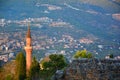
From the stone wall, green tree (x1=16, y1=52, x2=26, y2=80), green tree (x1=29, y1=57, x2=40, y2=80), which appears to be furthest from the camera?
green tree (x1=29, y1=57, x2=40, y2=80)

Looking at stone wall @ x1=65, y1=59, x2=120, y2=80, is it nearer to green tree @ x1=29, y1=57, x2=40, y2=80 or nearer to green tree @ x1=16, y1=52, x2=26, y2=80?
green tree @ x1=16, y1=52, x2=26, y2=80

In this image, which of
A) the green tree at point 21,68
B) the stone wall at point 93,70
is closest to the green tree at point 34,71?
the green tree at point 21,68

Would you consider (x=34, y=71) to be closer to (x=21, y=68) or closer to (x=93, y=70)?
(x=21, y=68)

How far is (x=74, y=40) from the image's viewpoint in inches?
6004

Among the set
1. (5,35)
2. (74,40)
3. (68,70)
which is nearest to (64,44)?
(74,40)

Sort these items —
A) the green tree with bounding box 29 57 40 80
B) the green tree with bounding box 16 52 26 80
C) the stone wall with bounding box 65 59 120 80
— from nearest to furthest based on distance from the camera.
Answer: the stone wall with bounding box 65 59 120 80 → the green tree with bounding box 16 52 26 80 → the green tree with bounding box 29 57 40 80

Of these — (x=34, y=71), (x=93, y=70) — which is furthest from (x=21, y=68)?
(x=93, y=70)

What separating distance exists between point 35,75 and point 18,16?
529 feet

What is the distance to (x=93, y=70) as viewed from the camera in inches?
313

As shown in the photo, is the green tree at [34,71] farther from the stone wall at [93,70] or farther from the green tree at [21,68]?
the stone wall at [93,70]

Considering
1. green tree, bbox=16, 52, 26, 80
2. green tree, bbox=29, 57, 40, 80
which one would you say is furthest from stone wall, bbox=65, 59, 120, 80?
green tree, bbox=29, 57, 40, 80

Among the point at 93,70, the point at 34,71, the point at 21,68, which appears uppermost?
the point at 93,70

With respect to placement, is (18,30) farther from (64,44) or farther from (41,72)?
(41,72)

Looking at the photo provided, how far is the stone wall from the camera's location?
793 cm
